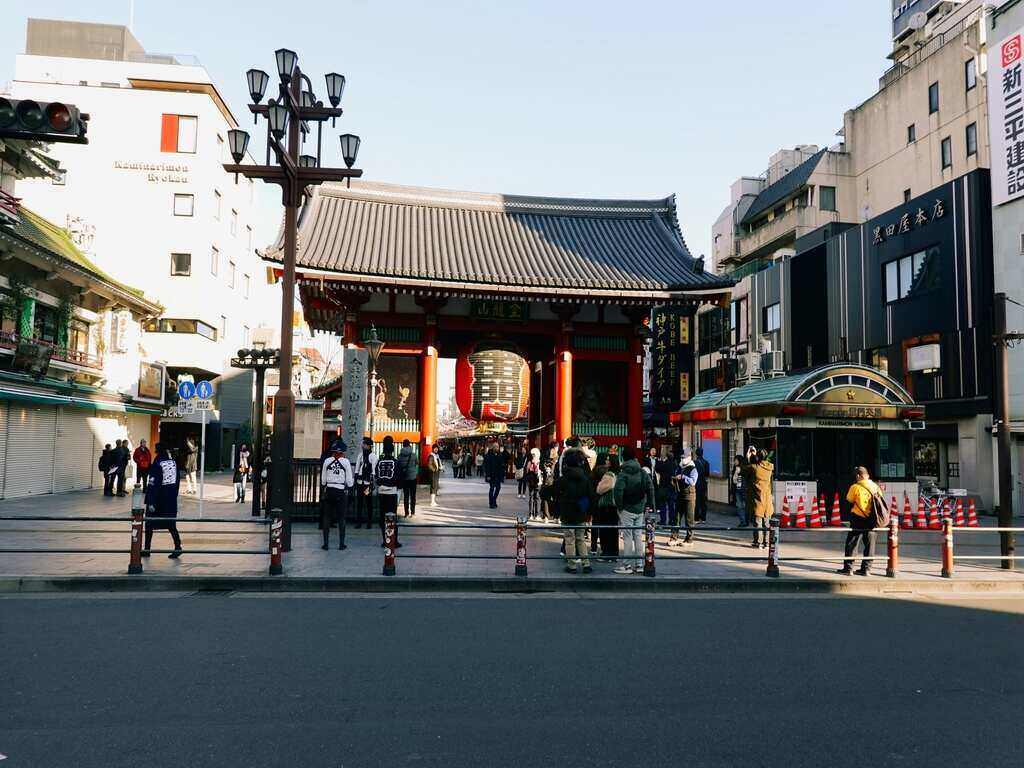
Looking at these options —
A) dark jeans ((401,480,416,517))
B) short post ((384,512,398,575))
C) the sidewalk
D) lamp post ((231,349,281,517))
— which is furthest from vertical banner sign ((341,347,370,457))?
short post ((384,512,398,575))

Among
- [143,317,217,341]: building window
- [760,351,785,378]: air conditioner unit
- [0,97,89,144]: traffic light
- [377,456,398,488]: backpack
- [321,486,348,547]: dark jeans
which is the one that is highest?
[143,317,217,341]: building window

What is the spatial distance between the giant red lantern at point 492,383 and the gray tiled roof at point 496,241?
7.82 feet

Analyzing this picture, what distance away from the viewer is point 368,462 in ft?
47.5

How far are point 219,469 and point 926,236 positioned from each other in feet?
118

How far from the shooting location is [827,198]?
40438mm

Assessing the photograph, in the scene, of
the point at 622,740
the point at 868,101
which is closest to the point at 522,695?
the point at 622,740

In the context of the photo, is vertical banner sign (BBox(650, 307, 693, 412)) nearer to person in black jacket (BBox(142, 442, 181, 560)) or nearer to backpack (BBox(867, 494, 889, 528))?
backpack (BBox(867, 494, 889, 528))

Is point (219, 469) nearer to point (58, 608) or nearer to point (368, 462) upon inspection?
point (368, 462)

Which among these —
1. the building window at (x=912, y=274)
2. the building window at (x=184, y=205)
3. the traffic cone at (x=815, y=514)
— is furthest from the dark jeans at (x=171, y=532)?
the building window at (x=184, y=205)

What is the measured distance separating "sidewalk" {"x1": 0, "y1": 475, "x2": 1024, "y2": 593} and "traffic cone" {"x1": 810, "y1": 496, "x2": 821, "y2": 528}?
5.34 feet

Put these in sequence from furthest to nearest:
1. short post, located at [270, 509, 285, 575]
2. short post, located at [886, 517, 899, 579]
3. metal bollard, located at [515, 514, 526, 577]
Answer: short post, located at [886, 517, 899, 579] < metal bollard, located at [515, 514, 526, 577] < short post, located at [270, 509, 285, 575]

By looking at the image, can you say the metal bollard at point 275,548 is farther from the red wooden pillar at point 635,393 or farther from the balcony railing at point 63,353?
the balcony railing at point 63,353

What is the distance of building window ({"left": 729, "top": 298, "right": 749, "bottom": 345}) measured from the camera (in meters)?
39.1

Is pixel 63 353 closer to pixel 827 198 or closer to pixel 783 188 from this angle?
pixel 827 198
